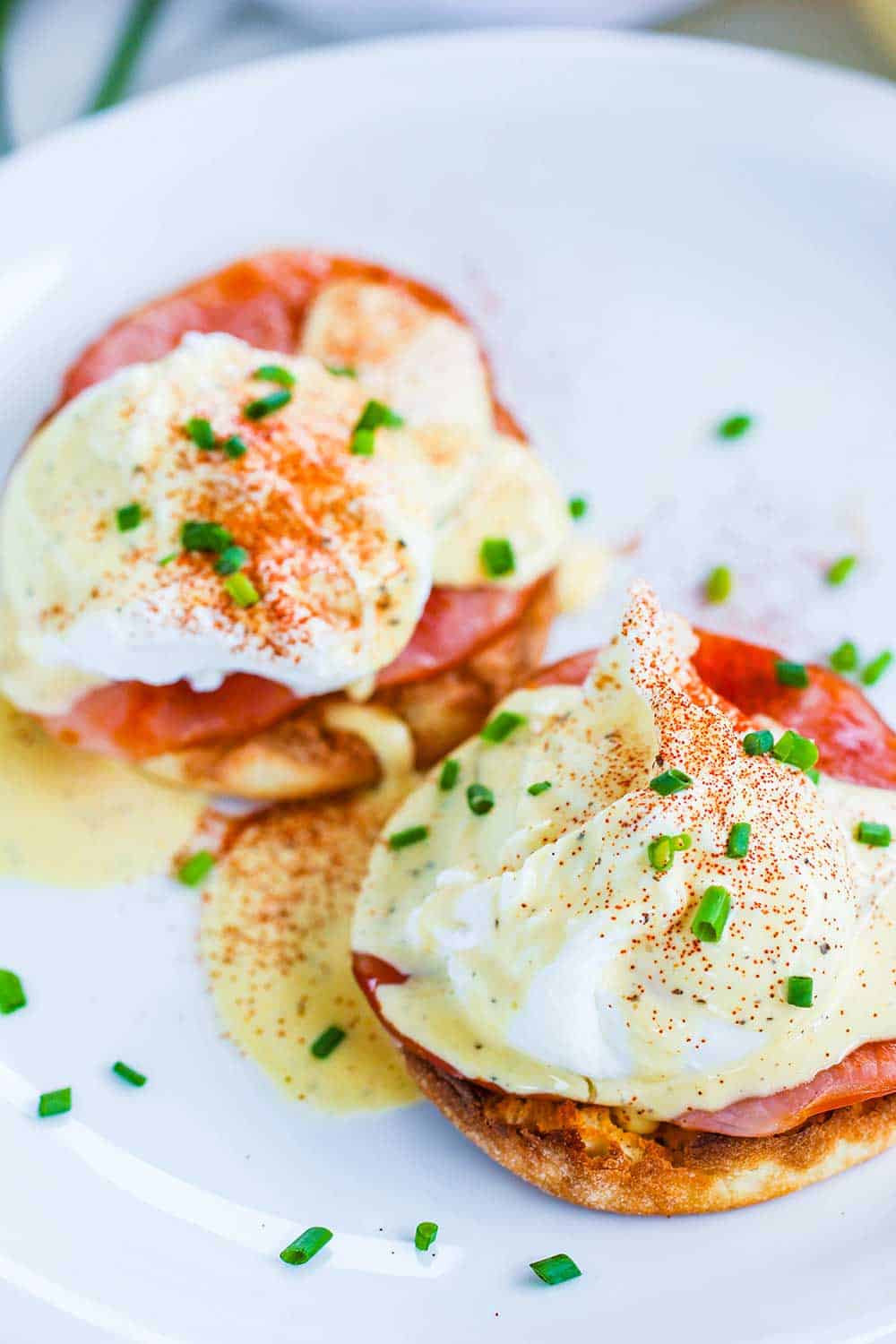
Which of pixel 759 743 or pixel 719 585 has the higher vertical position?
pixel 759 743

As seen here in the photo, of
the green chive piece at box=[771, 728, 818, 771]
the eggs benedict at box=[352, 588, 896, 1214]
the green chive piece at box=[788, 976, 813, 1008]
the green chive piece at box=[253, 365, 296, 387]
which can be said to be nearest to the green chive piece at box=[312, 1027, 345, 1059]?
the eggs benedict at box=[352, 588, 896, 1214]

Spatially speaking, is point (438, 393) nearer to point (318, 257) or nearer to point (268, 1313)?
point (318, 257)

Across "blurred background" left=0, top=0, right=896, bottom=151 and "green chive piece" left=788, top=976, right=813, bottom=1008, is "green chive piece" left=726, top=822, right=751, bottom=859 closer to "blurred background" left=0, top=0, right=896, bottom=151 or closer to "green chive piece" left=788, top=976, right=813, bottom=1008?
"green chive piece" left=788, top=976, right=813, bottom=1008

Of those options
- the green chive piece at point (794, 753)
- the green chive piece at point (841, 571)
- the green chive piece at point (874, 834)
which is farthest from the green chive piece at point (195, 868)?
the green chive piece at point (841, 571)

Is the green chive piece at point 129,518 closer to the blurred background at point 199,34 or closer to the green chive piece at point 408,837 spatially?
the green chive piece at point 408,837

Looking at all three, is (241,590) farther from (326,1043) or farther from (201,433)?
(326,1043)

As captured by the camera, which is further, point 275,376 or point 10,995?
point 275,376

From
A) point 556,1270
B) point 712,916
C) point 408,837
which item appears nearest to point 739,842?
point 712,916
